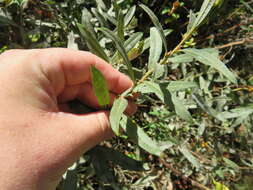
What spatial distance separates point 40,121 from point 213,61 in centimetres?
59

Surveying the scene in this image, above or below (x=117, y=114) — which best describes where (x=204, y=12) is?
above

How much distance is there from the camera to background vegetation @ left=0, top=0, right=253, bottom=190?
35.6 inches

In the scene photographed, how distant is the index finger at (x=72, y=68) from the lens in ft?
3.15

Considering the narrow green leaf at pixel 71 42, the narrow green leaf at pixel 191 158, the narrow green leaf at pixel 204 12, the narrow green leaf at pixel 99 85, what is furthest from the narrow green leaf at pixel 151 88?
the narrow green leaf at pixel 191 158

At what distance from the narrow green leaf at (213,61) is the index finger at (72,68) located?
0.33m

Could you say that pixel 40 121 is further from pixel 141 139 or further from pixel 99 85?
pixel 141 139

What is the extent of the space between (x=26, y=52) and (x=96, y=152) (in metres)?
0.57

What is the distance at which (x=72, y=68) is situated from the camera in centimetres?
102

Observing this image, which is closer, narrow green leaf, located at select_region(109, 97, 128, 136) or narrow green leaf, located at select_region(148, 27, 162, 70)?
narrow green leaf, located at select_region(109, 97, 128, 136)

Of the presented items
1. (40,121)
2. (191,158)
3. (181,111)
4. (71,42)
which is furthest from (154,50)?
(191,158)

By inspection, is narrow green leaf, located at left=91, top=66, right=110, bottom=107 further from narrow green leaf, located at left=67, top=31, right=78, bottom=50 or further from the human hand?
narrow green leaf, located at left=67, top=31, right=78, bottom=50

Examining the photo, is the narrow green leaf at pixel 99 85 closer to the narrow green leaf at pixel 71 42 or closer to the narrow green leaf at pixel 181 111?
the narrow green leaf at pixel 181 111

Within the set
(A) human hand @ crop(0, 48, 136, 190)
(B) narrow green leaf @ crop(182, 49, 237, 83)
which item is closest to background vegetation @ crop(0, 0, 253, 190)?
(B) narrow green leaf @ crop(182, 49, 237, 83)

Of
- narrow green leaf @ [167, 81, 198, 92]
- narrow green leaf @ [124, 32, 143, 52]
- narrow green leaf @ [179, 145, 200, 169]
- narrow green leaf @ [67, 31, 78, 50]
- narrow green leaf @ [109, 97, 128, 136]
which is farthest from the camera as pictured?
narrow green leaf @ [179, 145, 200, 169]
